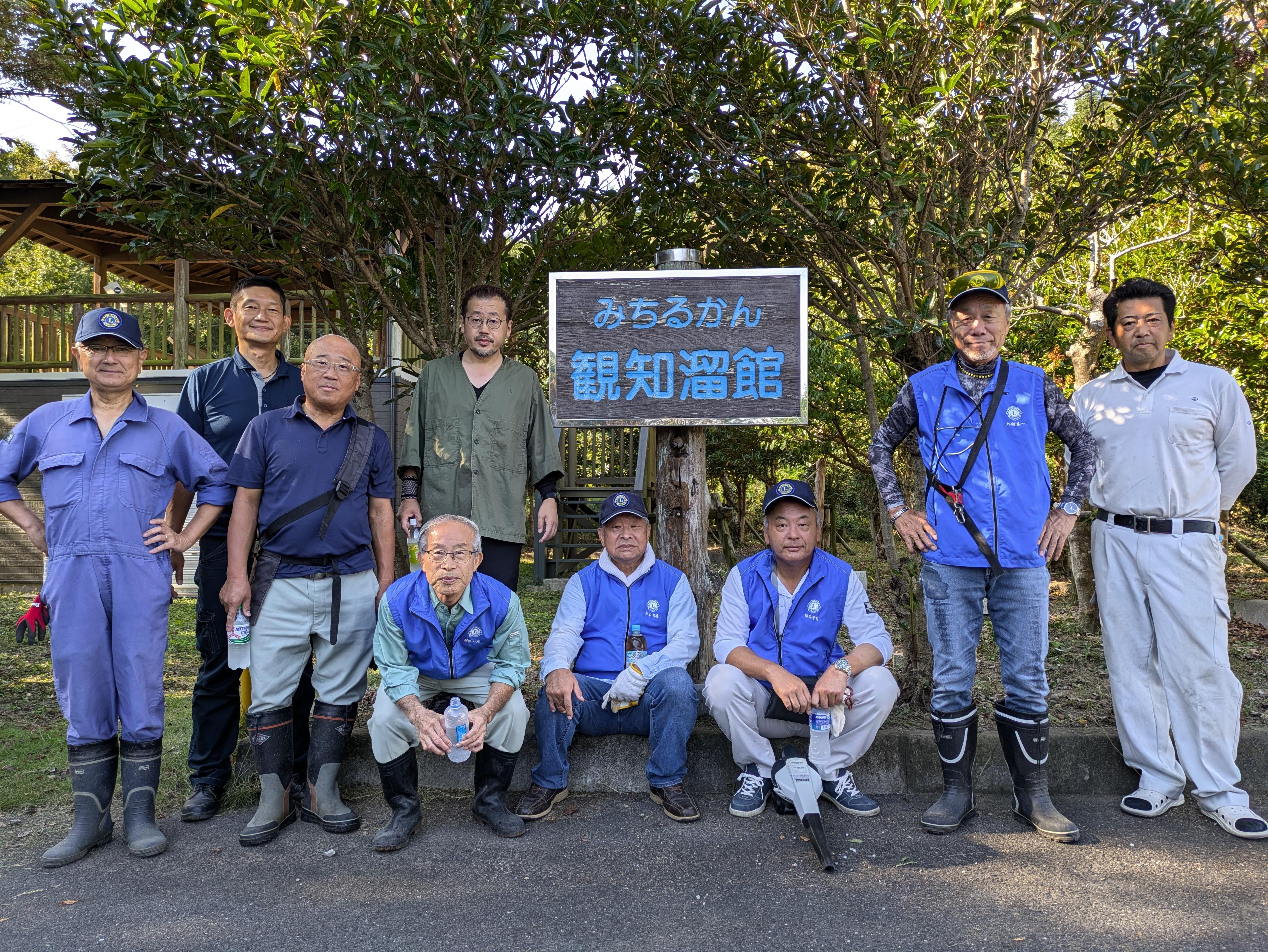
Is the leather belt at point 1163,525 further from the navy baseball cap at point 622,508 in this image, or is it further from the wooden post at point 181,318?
the wooden post at point 181,318

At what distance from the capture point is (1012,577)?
3.42 meters

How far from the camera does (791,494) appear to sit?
3697 millimetres

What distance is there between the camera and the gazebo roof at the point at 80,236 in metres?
10.1

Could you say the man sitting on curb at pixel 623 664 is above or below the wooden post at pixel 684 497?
below

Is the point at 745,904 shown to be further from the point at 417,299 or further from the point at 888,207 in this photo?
the point at 417,299

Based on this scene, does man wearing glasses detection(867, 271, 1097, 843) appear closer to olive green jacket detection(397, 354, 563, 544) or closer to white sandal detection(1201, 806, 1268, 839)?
white sandal detection(1201, 806, 1268, 839)

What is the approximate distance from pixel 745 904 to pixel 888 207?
309 centimetres

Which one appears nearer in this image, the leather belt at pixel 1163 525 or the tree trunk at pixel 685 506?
the leather belt at pixel 1163 525

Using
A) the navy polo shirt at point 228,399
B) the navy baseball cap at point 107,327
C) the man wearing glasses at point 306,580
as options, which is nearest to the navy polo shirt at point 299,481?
the man wearing glasses at point 306,580

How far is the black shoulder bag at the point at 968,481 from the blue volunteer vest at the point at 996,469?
0.01 metres

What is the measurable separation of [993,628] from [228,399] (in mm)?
3369

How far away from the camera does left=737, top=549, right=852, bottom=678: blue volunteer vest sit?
12.2 feet

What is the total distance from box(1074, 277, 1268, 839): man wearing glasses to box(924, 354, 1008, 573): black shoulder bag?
→ 0.61 metres

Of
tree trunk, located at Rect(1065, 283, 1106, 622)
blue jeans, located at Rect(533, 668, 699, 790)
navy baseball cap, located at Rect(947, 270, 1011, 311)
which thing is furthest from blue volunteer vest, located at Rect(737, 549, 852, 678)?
tree trunk, located at Rect(1065, 283, 1106, 622)
